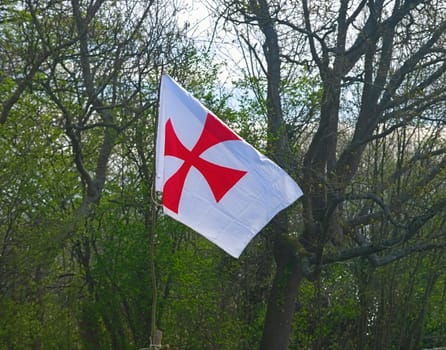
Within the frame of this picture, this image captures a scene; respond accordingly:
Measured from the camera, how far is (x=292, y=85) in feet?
44.7

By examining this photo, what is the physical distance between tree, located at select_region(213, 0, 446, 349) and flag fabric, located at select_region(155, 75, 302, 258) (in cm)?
580

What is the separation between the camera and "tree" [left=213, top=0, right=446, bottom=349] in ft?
41.6

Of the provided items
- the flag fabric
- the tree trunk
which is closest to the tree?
the tree trunk

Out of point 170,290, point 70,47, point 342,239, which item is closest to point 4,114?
point 70,47

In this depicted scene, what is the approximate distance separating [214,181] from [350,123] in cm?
847

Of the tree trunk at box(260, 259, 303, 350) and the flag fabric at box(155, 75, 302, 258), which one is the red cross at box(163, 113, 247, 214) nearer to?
the flag fabric at box(155, 75, 302, 258)

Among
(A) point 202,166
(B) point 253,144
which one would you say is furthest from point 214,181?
(B) point 253,144

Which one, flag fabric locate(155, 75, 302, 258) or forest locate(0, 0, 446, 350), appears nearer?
flag fabric locate(155, 75, 302, 258)

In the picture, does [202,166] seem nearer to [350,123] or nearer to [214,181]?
[214,181]

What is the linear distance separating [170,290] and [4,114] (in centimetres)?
415

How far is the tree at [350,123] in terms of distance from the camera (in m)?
12.7

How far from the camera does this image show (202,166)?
21.2 feet

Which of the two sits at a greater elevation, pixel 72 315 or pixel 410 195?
pixel 410 195

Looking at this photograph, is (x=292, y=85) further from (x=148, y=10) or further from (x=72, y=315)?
(x=72, y=315)
